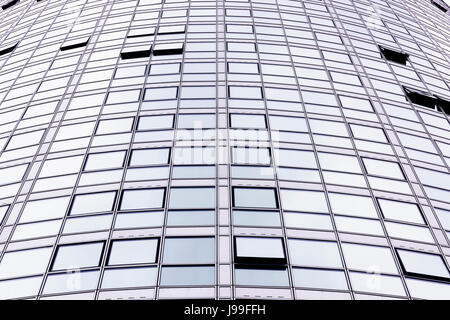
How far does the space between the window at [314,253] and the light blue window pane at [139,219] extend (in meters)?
5.57

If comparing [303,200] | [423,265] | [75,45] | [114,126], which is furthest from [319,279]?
[75,45]

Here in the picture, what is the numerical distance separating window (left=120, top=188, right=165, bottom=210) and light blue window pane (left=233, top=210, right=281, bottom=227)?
3392 mm

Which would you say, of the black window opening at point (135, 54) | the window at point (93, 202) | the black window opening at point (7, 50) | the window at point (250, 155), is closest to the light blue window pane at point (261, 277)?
the window at point (250, 155)

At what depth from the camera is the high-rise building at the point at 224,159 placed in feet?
60.2

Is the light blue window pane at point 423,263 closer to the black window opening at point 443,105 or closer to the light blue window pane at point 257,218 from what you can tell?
the light blue window pane at point 257,218

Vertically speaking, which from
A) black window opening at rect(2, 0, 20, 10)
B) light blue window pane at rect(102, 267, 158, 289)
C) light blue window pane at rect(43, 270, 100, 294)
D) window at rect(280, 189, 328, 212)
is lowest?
black window opening at rect(2, 0, 20, 10)

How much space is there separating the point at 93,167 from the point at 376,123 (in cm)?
1552

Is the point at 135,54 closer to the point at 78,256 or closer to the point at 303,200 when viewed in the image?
the point at 303,200

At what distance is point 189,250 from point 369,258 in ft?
23.4

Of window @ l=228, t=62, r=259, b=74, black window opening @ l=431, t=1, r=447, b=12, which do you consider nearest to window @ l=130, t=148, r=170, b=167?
window @ l=228, t=62, r=259, b=74

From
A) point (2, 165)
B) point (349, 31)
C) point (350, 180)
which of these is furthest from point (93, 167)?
point (349, 31)

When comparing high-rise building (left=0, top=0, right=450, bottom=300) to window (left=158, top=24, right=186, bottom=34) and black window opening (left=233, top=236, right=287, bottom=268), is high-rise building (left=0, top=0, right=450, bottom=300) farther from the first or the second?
window (left=158, top=24, right=186, bottom=34)

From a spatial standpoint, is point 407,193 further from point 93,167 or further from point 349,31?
point 349,31

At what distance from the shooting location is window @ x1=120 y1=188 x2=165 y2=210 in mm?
20828
